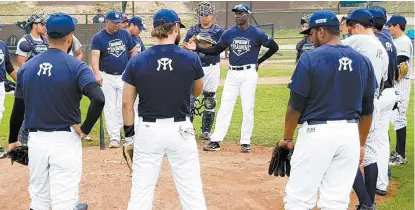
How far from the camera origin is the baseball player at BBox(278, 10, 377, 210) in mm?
4996

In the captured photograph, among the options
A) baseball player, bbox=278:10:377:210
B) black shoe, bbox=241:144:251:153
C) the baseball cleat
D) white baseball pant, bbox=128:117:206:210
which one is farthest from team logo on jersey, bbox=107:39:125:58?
baseball player, bbox=278:10:377:210

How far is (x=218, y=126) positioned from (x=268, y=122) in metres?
3.11

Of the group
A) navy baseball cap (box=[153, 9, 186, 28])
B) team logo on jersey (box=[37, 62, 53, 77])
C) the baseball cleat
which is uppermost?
navy baseball cap (box=[153, 9, 186, 28])

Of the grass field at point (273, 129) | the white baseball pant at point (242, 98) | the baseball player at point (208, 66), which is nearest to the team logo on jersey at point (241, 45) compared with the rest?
the white baseball pant at point (242, 98)

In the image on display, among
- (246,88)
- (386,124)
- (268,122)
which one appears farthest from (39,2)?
(386,124)

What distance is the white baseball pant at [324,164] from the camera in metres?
5.03

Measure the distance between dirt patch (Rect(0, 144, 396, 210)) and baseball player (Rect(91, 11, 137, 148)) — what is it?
99 cm

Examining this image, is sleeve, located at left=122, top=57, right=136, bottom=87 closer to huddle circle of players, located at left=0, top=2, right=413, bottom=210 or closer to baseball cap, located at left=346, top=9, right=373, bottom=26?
huddle circle of players, located at left=0, top=2, right=413, bottom=210

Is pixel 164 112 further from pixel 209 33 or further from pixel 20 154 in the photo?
A: pixel 209 33

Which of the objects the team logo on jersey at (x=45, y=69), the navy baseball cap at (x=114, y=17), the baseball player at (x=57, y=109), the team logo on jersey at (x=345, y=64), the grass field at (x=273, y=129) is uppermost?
the navy baseball cap at (x=114, y=17)

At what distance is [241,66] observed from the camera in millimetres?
9703

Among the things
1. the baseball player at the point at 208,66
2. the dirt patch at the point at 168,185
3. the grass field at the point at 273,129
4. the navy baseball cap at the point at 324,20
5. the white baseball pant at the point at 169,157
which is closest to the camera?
the navy baseball cap at the point at 324,20

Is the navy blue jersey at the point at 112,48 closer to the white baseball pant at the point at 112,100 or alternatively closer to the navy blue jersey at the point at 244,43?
the white baseball pant at the point at 112,100

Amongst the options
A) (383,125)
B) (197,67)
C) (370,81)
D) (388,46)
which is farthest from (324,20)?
(383,125)
